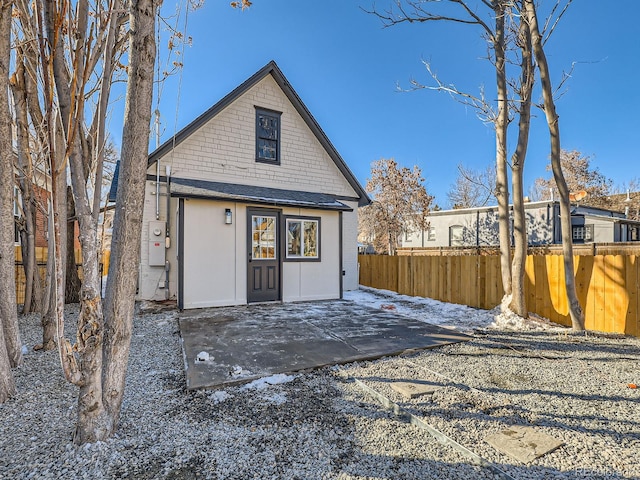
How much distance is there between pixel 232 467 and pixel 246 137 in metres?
8.57

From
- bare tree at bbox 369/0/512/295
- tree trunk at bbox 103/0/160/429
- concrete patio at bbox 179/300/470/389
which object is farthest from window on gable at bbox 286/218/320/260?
tree trunk at bbox 103/0/160/429

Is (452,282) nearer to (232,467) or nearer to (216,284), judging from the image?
(216,284)

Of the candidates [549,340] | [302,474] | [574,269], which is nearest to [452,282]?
[574,269]

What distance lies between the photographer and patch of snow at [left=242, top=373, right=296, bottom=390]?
3355 mm

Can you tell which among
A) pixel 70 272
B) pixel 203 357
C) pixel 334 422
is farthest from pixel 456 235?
pixel 334 422

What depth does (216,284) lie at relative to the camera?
761 centimetres

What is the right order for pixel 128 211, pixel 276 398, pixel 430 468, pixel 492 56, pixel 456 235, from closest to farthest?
pixel 430 468 → pixel 128 211 → pixel 276 398 → pixel 492 56 → pixel 456 235

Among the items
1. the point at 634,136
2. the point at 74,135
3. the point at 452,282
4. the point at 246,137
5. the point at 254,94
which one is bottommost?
the point at 452,282

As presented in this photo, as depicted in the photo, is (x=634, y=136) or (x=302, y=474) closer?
(x=302, y=474)

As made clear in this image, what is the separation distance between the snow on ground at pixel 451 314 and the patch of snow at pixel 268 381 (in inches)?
146

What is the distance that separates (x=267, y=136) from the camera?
31.6 feet

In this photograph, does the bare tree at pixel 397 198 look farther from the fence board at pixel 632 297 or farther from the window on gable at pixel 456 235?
the fence board at pixel 632 297

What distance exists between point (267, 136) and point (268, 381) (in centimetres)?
777

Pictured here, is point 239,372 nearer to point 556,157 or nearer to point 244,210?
point 244,210
